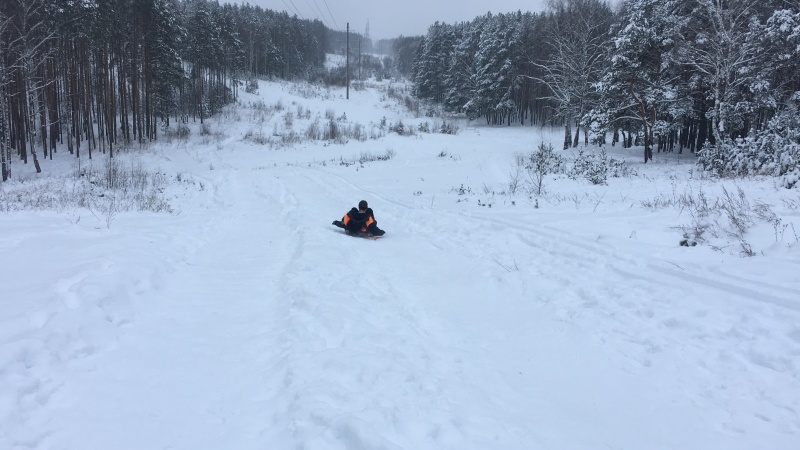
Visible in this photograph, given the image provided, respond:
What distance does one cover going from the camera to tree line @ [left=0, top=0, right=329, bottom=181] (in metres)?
22.7

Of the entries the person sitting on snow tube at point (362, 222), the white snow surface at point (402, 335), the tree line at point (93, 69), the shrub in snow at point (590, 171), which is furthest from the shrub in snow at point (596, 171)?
the tree line at point (93, 69)

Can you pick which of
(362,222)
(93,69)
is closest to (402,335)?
(362,222)

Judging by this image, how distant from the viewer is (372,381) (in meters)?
3.58

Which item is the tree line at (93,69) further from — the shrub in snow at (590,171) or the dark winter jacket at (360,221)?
the shrub in snow at (590,171)

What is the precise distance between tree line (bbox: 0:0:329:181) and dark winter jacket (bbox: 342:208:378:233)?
2118cm

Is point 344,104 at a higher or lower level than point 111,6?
lower

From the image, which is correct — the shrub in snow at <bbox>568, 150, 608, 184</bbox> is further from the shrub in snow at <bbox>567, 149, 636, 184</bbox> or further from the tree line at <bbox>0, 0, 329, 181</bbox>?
the tree line at <bbox>0, 0, 329, 181</bbox>

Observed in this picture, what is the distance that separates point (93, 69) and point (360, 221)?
37.7 m

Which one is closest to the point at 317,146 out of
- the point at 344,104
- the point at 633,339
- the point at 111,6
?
the point at 111,6

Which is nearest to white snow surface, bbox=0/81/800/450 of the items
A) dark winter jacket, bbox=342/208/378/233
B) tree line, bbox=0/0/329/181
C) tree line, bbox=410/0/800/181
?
dark winter jacket, bbox=342/208/378/233

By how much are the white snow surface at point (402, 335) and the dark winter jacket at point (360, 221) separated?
1.97 feet

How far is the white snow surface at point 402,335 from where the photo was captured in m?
3.05

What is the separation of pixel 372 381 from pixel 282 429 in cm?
92

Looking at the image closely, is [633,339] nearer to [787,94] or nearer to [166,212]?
[166,212]
